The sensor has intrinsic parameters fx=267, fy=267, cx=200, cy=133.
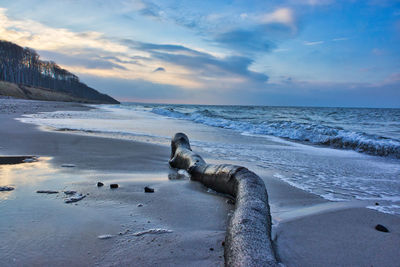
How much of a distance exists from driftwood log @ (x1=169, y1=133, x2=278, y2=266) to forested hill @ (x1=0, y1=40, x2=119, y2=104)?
6425cm

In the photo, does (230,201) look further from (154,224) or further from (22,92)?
(22,92)

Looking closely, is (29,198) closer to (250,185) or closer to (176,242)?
(176,242)

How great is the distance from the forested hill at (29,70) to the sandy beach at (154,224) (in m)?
63.5

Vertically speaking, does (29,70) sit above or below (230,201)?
above

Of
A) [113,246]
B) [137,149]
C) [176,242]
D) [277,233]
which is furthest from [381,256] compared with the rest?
[137,149]

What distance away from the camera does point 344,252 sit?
2.08m

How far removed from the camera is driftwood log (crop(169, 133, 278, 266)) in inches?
65.3

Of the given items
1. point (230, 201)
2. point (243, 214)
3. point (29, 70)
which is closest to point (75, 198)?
point (230, 201)

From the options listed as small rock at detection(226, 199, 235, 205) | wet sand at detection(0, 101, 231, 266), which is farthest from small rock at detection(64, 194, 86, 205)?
small rock at detection(226, 199, 235, 205)

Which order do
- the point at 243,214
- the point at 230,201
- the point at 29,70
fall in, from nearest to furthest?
1. the point at 243,214
2. the point at 230,201
3. the point at 29,70

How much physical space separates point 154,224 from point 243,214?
82 centimetres

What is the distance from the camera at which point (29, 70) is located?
6462cm

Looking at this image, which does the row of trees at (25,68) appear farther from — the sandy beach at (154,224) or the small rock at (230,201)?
the small rock at (230,201)

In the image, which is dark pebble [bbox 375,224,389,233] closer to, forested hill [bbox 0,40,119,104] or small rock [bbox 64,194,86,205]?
small rock [bbox 64,194,86,205]
